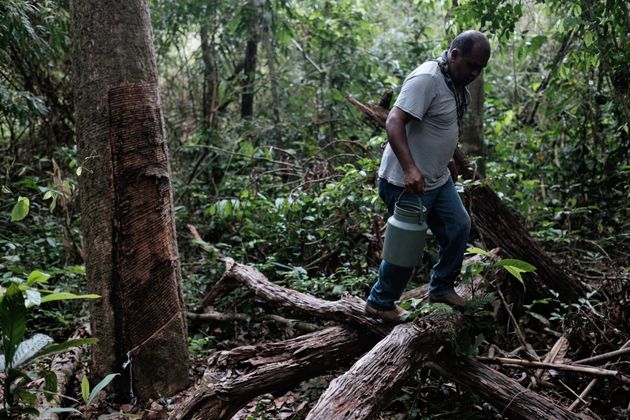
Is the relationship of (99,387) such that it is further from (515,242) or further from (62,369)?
(515,242)

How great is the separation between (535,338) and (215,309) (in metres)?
2.93

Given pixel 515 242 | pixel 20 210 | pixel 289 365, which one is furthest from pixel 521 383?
pixel 20 210

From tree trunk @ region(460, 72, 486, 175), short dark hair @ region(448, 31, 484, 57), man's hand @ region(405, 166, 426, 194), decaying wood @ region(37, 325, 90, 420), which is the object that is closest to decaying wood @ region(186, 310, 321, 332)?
decaying wood @ region(37, 325, 90, 420)

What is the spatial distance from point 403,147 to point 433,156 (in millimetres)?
307

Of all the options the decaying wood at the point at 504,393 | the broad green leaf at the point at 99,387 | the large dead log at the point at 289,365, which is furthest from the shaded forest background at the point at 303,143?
the decaying wood at the point at 504,393

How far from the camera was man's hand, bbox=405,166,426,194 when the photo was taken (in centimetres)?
344

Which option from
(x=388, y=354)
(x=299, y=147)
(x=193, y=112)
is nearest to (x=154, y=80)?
(x=388, y=354)

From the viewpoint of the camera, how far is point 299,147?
870 cm

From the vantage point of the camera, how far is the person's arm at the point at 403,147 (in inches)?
135

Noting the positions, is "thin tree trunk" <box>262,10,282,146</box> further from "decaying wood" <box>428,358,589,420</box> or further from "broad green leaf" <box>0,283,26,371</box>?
"broad green leaf" <box>0,283,26,371</box>

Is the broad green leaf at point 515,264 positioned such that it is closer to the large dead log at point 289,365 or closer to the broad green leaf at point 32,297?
the large dead log at point 289,365

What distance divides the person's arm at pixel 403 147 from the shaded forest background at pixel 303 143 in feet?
5.26

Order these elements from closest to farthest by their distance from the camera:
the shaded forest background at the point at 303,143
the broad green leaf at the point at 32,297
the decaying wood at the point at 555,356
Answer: the broad green leaf at the point at 32,297, the decaying wood at the point at 555,356, the shaded forest background at the point at 303,143

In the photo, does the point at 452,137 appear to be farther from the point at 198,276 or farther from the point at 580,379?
the point at 198,276
